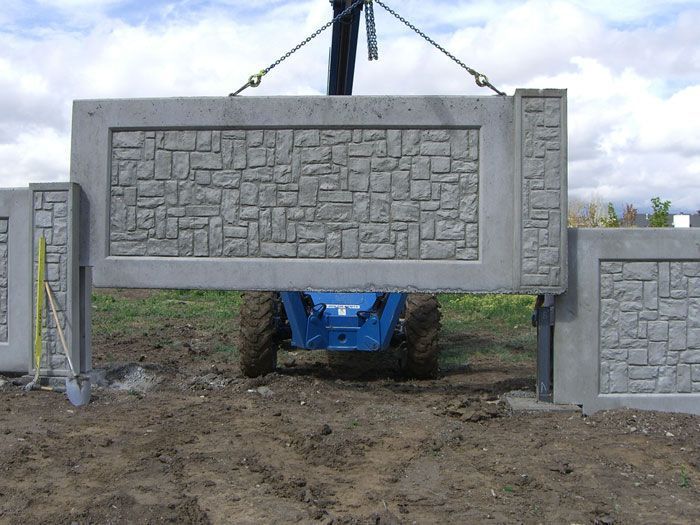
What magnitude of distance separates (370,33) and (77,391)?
5.54 meters

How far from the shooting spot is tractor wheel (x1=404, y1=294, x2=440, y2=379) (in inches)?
364

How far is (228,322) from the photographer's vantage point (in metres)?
14.9

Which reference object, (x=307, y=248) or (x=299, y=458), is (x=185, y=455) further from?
(x=307, y=248)

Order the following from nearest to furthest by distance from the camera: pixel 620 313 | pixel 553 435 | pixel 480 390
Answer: pixel 553 435 → pixel 620 313 → pixel 480 390

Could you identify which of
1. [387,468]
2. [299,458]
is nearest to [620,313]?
[387,468]

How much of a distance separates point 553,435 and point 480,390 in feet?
6.01

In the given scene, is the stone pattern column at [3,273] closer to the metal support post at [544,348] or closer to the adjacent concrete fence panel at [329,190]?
the adjacent concrete fence panel at [329,190]

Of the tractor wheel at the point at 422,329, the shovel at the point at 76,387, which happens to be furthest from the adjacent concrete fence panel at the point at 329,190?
the tractor wheel at the point at 422,329

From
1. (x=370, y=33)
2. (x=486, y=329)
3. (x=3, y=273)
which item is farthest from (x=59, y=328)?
Answer: (x=486, y=329)

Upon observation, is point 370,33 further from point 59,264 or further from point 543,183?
point 59,264

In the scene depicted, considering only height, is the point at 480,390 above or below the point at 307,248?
below

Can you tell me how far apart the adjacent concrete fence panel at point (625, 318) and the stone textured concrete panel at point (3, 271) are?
6241 mm

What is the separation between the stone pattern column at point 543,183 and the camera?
7.61 metres

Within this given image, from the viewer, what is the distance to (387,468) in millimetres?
→ 5867
